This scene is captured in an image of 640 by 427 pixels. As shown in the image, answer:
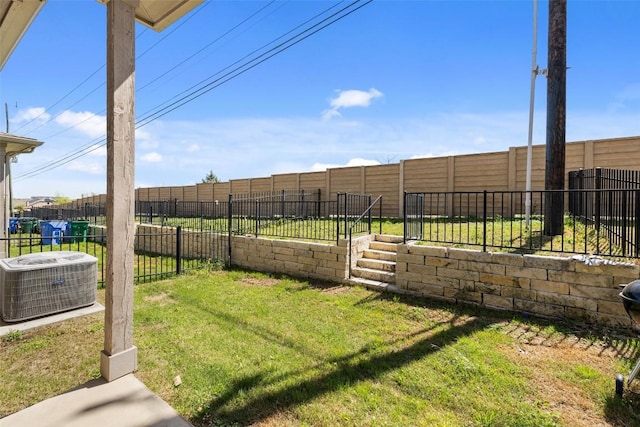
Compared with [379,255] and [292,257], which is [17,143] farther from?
[379,255]

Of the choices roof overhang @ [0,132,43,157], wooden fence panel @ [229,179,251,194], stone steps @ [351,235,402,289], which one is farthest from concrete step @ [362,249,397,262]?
wooden fence panel @ [229,179,251,194]

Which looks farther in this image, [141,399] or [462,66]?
[462,66]

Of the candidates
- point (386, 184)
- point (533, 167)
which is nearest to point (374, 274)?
point (386, 184)

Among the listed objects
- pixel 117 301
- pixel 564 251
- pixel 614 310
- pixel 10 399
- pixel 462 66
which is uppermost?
pixel 462 66

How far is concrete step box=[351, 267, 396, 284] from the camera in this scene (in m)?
5.53

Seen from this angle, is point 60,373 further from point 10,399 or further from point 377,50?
point 377,50

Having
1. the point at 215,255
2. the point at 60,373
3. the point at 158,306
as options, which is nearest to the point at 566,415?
the point at 60,373

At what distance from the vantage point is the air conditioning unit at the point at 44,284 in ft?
12.3

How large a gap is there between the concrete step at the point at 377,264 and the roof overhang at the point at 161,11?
4.93m

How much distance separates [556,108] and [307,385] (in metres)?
6.20

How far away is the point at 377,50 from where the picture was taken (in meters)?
7.63

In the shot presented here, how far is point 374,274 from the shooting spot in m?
5.70

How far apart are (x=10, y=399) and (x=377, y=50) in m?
8.78

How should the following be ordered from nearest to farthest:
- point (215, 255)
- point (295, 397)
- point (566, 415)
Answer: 1. point (566, 415)
2. point (295, 397)
3. point (215, 255)
